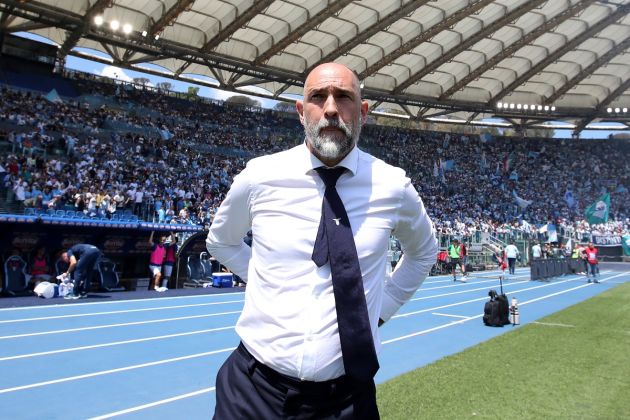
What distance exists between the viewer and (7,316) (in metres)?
10.4

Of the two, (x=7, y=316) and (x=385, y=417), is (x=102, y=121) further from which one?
(x=385, y=417)

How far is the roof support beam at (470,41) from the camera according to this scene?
92.7ft

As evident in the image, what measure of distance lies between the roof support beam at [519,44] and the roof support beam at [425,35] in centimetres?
607

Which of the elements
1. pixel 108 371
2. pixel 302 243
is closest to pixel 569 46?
pixel 108 371

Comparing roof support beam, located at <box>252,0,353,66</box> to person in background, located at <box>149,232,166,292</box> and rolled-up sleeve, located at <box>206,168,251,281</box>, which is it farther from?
rolled-up sleeve, located at <box>206,168,251,281</box>

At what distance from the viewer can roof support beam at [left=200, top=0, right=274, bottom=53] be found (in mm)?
25359

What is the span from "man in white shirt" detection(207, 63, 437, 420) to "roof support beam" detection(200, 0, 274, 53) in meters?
25.3

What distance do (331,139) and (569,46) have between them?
38511 millimetres

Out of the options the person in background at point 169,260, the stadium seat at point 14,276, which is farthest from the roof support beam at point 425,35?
the stadium seat at point 14,276

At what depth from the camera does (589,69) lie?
126ft

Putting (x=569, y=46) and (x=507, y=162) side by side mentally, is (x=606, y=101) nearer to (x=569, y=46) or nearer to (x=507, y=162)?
(x=507, y=162)

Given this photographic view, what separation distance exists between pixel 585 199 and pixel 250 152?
111 ft

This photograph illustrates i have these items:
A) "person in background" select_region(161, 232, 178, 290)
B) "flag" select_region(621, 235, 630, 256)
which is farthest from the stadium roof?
"person in background" select_region(161, 232, 178, 290)

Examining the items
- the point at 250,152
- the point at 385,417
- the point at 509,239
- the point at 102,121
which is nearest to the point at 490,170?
the point at 509,239
